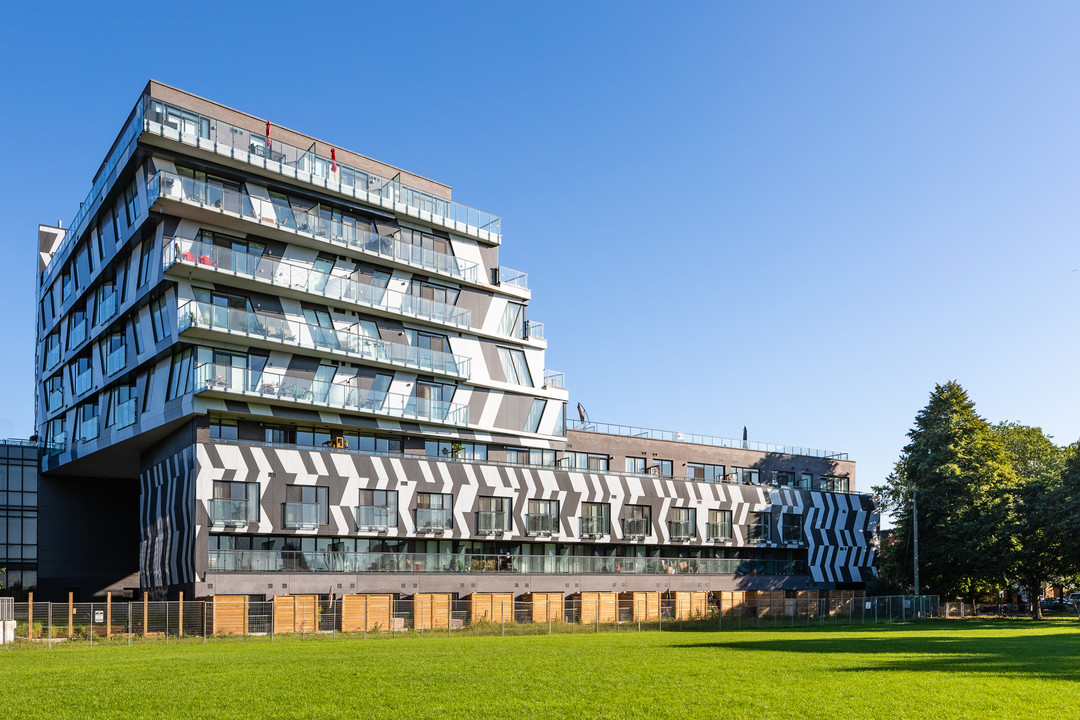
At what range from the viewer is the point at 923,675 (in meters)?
22.9

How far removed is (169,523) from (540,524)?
1964cm

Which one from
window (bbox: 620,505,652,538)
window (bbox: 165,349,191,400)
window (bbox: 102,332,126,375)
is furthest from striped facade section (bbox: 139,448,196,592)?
window (bbox: 620,505,652,538)

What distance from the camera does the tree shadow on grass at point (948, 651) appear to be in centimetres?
2458

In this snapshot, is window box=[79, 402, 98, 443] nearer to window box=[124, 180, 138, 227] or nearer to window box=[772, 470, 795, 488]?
window box=[124, 180, 138, 227]

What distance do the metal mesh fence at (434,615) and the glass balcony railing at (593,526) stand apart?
424cm

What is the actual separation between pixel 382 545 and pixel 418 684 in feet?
94.6

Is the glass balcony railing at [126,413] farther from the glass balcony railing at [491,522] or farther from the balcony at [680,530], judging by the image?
the balcony at [680,530]

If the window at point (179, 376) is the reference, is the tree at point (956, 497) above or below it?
below

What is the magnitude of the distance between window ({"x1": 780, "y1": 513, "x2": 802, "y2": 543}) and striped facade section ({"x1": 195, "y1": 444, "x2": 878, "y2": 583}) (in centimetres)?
42

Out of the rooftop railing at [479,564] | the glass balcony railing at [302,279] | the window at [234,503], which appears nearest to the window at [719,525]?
the rooftop railing at [479,564]

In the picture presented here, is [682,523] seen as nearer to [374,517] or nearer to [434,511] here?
[434,511]

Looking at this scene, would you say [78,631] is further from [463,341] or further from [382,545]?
[463,341]

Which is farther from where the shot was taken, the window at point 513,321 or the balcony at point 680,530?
the balcony at point 680,530

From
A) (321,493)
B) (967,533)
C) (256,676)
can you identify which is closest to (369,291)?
(321,493)
